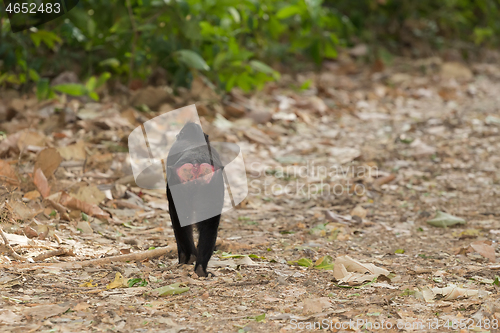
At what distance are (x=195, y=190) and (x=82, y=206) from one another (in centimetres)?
126

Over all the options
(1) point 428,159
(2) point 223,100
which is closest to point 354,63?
(2) point 223,100

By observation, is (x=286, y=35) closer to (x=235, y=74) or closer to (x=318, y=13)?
(x=318, y=13)

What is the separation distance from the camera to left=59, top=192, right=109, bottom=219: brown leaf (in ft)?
11.3

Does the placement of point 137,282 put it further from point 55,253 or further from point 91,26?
point 91,26

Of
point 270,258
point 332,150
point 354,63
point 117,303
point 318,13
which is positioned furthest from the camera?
point 354,63

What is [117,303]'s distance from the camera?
2367mm

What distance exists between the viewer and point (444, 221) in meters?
3.75

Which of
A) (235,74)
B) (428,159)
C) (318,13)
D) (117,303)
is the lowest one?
(428,159)

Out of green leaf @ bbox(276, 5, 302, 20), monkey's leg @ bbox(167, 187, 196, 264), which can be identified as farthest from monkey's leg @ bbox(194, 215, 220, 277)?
green leaf @ bbox(276, 5, 302, 20)

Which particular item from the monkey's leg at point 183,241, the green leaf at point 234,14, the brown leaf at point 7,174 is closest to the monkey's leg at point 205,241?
the monkey's leg at point 183,241

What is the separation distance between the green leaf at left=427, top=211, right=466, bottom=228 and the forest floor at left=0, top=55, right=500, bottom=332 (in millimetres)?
15

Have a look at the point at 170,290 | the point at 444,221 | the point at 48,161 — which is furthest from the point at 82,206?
the point at 444,221

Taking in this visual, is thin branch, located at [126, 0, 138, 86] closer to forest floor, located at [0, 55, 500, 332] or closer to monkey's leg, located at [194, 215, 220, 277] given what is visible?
forest floor, located at [0, 55, 500, 332]

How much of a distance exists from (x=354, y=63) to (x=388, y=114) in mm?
2675
